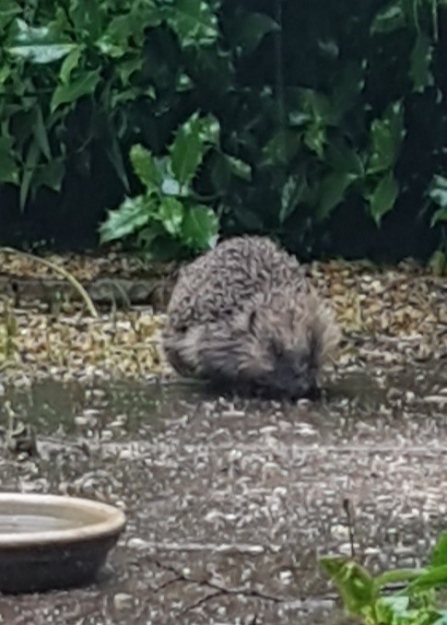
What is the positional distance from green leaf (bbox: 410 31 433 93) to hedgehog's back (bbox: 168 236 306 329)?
255cm

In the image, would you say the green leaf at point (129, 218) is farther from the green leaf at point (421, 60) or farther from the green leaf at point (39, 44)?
the green leaf at point (421, 60)

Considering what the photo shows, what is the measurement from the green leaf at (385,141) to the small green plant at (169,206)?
0.77m

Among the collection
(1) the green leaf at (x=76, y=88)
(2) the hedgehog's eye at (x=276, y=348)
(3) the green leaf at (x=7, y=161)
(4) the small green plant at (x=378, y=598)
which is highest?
(4) the small green plant at (x=378, y=598)

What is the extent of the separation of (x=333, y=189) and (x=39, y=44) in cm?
145

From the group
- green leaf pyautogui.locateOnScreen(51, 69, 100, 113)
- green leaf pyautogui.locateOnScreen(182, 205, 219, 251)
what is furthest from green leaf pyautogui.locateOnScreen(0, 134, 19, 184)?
green leaf pyautogui.locateOnScreen(182, 205, 219, 251)

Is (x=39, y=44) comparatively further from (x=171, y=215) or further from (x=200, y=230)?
(x=200, y=230)

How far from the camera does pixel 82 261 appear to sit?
29.5ft

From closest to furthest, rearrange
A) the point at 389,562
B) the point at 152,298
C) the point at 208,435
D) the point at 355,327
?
the point at 389,562, the point at 208,435, the point at 355,327, the point at 152,298

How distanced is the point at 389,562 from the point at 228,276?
2.42 m

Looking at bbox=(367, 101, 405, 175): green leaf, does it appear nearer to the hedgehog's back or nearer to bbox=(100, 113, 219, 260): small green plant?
bbox=(100, 113, 219, 260): small green plant

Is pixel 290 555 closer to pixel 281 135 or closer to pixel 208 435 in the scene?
pixel 208 435

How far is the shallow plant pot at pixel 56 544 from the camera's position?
12.3ft

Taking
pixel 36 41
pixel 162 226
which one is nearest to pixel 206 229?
pixel 162 226

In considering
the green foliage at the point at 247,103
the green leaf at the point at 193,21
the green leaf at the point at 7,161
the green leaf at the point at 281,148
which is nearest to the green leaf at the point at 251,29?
the green foliage at the point at 247,103
